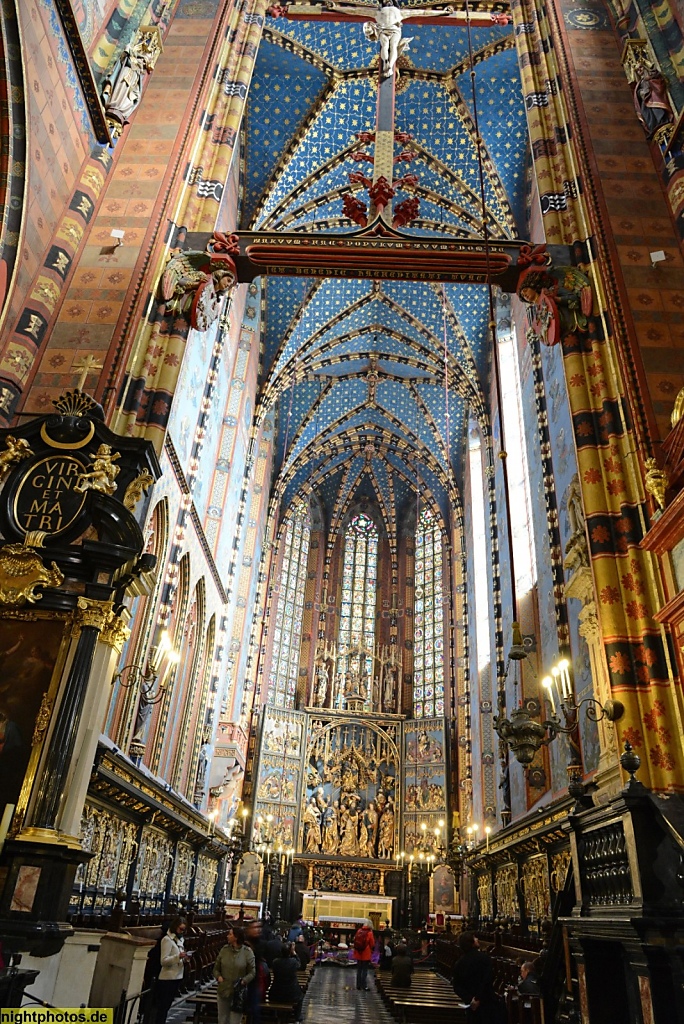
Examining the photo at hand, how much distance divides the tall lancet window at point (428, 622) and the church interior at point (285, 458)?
2.26 ft

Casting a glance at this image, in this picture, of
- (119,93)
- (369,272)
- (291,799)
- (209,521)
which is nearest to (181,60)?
(119,93)

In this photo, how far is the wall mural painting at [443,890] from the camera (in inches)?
806

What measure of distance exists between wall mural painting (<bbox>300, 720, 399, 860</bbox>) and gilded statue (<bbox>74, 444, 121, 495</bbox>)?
18.1 meters

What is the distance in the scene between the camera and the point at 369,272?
1117cm

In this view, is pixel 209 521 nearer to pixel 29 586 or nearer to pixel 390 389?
pixel 29 586

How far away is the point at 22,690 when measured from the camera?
6750mm

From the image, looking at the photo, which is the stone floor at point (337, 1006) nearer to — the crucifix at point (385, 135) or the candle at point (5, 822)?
the candle at point (5, 822)

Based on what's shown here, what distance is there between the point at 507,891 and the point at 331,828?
30.8 feet

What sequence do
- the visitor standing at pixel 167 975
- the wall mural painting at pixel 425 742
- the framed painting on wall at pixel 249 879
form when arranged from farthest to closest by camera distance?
the wall mural painting at pixel 425 742, the framed painting on wall at pixel 249 879, the visitor standing at pixel 167 975

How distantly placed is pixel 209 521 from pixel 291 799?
11046 mm

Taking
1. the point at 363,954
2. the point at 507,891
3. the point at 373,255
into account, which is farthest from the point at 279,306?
the point at 363,954

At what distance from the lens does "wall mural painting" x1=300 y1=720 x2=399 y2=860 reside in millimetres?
22812

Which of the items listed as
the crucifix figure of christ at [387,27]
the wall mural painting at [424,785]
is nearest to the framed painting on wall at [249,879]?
the wall mural painting at [424,785]

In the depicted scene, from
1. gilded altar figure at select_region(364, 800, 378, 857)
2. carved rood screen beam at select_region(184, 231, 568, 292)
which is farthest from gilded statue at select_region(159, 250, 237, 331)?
gilded altar figure at select_region(364, 800, 378, 857)
